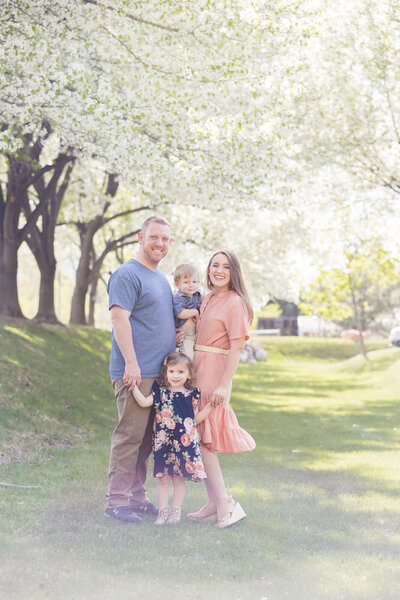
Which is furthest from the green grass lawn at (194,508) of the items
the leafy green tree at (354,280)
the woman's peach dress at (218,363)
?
the leafy green tree at (354,280)

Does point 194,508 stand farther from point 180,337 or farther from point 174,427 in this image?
point 180,337

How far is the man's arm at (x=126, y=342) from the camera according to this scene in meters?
5.76

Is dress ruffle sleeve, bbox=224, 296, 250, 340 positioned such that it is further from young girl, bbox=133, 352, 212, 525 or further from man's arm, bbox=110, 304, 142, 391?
man's arm, bbox=110, 304, 142, 391

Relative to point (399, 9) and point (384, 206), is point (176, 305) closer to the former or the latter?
point (399, 9)

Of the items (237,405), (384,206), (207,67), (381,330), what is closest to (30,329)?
(237,405)

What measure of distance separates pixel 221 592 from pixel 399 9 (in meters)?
13.6

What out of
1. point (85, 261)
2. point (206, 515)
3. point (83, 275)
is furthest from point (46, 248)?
point (206, 515)

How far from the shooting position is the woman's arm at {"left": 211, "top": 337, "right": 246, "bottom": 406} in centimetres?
591

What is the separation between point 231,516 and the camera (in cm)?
595

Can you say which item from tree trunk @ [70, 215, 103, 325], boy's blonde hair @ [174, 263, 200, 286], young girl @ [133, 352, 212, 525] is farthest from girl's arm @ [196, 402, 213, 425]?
tree trunk @ [70, 215, 103, 325]

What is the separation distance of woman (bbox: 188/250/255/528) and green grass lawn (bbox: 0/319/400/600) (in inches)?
11.5

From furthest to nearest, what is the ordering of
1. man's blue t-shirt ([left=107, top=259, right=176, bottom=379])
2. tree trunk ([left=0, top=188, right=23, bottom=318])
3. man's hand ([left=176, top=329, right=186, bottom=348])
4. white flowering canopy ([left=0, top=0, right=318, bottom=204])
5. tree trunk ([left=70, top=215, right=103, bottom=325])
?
tree trunk ([left=70, top=215, right=103, bottom=325]) → tree trunk ([left=0, top=188, right=23, bottom=318]) → white flowering canopy ([left=0, top=0, right=318, bottom=204]) → man's hand ([left=176, top=329, right=186, bottom=348]) → man's blue t-shirt ([left=107, top=259, right=176, bottom=379])

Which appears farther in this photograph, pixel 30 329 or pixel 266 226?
pixel 266 226

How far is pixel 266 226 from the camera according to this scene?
82.2ft
